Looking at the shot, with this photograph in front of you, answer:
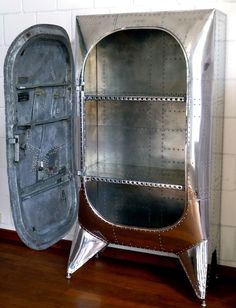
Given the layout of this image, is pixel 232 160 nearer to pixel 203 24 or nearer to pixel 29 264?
pixel 203 24

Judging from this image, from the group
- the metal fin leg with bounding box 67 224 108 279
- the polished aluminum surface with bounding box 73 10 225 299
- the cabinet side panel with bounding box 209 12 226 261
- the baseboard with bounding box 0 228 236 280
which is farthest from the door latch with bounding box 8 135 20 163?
the baseboard with bounding box 0 228 236 280

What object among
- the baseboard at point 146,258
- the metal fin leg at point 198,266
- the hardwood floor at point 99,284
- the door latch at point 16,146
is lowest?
the hardwood floor at point 99,284

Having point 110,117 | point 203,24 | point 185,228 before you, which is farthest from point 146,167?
point 203,24

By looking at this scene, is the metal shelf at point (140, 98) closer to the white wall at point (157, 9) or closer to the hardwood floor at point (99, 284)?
the white wall at point (157, 9)

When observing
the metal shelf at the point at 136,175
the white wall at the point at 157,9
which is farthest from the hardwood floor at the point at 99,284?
the metal shelf at the point at 136,175

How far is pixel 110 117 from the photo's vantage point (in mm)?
2988

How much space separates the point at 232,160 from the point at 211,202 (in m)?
0.35

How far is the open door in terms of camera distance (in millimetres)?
2355

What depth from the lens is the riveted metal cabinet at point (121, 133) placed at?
93.0 inches

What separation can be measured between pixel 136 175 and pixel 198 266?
650mm

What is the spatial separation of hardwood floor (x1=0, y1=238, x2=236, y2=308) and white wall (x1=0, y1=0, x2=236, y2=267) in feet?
1.16

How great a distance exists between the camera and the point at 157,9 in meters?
2.83

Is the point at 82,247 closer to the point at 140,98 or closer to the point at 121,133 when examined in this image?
the point at 121,133

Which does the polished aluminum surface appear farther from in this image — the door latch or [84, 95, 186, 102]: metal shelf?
the door latch
